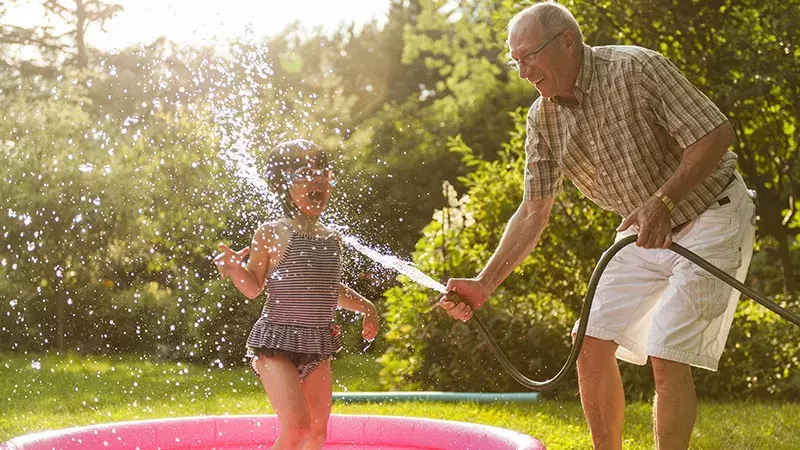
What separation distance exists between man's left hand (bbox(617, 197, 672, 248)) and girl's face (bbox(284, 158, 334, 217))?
44.2 inches

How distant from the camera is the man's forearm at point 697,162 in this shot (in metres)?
3.24

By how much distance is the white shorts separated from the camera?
339 cm

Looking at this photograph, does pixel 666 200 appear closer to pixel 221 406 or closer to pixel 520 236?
pixel 520 236

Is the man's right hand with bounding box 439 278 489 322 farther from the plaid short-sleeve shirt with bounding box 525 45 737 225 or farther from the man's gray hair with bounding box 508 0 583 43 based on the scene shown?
the man's gray hair with bounding box 508 0 583 43

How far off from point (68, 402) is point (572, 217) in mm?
4278

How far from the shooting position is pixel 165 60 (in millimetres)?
15602

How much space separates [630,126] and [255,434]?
2367mm

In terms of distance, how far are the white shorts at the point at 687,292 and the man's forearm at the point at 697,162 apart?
22 centimetres

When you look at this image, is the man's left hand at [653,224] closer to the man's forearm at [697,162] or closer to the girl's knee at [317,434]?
the man's forearm at [697,162]

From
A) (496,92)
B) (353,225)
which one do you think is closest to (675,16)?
(353,225)

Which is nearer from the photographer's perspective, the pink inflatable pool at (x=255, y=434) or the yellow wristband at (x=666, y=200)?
the yellow wristband at (x=666, y=200)

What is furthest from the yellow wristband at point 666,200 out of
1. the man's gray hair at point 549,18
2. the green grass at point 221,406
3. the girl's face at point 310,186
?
the green grass at point 221,406

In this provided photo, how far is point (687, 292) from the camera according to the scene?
3406 mm

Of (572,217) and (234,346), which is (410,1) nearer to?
(234,346)
